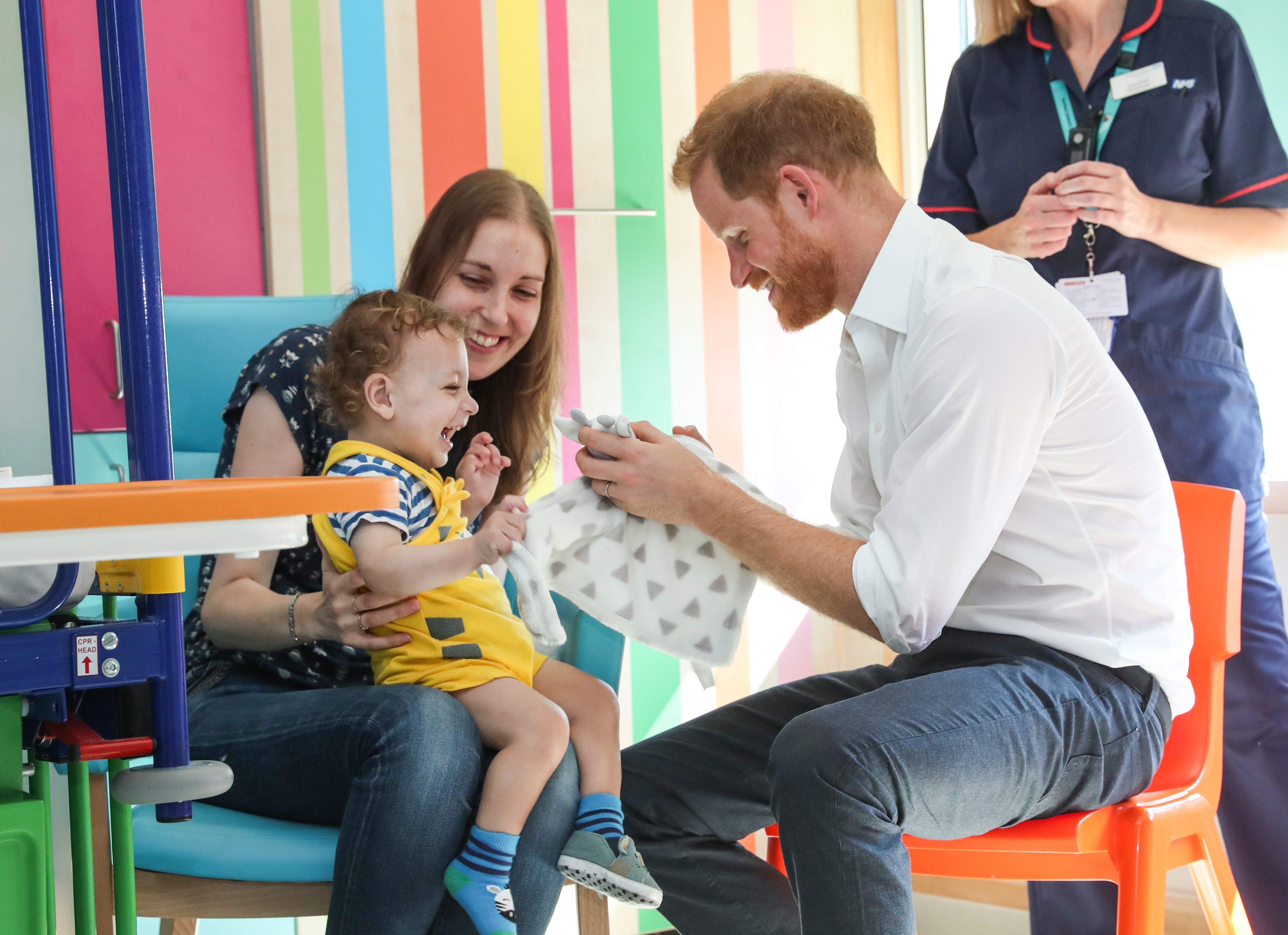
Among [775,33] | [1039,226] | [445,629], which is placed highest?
[775,33]

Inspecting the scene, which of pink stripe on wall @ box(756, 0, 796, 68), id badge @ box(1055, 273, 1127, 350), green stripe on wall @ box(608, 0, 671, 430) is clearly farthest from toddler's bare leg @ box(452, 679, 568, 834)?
pink stripe on wall @ box(756, 0, 796, 68)

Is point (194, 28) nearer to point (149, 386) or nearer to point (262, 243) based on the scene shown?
point (262, 243)

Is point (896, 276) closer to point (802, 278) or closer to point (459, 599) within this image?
point (802, 278)

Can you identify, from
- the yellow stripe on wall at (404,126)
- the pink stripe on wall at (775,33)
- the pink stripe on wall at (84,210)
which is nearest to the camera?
the pink stripe on wall at (84,210)

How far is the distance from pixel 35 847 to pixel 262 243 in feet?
5.63

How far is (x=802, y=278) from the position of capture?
4.73ft

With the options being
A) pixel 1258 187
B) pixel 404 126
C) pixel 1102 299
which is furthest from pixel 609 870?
pixel 404 126

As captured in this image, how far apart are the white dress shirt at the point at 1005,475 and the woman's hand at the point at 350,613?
0.53 metres

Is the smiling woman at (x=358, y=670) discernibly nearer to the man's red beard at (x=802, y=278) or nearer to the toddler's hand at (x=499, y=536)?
the toddler's hand at (x=499, y=536)

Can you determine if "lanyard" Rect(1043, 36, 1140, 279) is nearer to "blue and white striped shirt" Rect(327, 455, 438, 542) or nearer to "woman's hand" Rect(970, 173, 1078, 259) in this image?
"woman's hand" Rect(970, 173, 1078, 259)

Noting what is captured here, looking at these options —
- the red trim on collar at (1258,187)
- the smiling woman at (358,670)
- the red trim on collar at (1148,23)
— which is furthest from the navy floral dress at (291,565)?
the red trim on collar at (1148,23)

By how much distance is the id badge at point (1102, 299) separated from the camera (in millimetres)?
1828

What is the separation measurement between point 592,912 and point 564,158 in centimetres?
169

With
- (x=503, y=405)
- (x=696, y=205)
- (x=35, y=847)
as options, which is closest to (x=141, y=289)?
(x=35, y=847)
